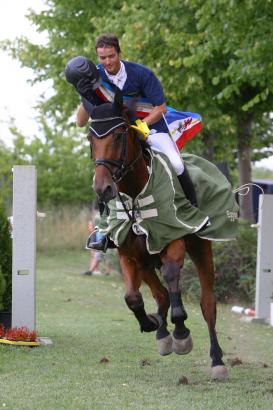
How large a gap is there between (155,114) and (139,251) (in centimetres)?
119

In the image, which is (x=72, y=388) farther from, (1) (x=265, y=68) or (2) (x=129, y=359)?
(1) (x=265, y=68)

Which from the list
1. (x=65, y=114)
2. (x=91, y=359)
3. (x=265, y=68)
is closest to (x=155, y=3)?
(x=265, y=68)

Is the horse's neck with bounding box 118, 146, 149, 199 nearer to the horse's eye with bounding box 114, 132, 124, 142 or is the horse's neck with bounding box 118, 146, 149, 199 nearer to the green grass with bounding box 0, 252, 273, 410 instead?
the horse's eye with bounding box 114, 132, 124, 142

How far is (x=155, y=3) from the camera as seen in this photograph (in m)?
15.9

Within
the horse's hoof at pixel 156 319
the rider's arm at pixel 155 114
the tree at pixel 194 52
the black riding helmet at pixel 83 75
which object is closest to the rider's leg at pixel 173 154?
the rider's arm at pixel 155 114

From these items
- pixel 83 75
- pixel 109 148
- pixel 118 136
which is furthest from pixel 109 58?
pixel 109 148

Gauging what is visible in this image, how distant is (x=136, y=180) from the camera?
7246 millimetres

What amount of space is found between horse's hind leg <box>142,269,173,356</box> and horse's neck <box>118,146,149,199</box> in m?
1.03

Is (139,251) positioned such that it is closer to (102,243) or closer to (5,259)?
(102,243)

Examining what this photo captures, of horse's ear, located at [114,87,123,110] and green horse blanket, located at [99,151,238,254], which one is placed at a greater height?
horse's ear, located at [114,87,123,110]

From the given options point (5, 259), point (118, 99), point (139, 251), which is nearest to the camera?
point (118, 99)

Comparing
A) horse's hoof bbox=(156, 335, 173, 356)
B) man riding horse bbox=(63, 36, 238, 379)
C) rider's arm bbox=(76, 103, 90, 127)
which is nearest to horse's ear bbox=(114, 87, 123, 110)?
man riding horse bbox=(63, 36, 238, 379)

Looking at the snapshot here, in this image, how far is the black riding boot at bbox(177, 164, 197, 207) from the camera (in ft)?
25.3

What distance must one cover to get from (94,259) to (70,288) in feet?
13.8
